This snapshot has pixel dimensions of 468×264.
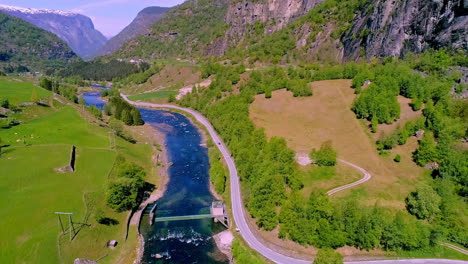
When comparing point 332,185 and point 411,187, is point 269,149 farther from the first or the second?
point 411,187

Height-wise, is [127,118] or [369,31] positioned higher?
[369,31]

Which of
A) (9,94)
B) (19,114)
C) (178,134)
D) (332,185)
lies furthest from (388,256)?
(9,94)

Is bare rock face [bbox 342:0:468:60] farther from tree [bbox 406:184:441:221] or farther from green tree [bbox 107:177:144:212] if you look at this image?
green tree [bbox 107:177:144:212]

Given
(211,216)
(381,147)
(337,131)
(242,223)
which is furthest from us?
(337,131)

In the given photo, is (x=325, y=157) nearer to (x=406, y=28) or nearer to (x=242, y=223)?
(x=242, y=223)

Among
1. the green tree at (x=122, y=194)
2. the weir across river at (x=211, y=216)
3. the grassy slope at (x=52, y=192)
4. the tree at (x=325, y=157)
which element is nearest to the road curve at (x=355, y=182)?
the tree at (x=325, y=157)

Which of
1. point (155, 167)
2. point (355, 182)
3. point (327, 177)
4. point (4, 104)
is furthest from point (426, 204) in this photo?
point (4, 104)

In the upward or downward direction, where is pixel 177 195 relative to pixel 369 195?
downward
